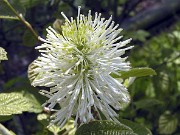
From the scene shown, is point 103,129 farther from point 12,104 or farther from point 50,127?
point 50,127

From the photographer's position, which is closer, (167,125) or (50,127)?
(50,127)

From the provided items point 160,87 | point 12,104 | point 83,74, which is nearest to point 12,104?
point 12,104

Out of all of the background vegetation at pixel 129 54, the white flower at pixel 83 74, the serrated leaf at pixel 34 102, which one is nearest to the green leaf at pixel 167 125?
the background vegetation at pixel 129 54

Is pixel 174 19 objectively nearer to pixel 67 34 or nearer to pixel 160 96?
pixel 160 96

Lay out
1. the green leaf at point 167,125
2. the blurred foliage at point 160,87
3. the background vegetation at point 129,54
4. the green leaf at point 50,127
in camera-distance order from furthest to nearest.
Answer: the blurred foliage at point 160,87 < the green leaf at point 167,125 < the background vegetation at point 129,54 < the green leaf at point 50,127

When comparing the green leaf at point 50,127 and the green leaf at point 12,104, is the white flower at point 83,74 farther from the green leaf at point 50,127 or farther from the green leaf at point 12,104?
the green leaf at point 50,127

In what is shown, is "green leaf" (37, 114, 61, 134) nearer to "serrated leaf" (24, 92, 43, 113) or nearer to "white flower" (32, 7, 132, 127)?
"serrated leaf" (24, 92, 43, 113)
